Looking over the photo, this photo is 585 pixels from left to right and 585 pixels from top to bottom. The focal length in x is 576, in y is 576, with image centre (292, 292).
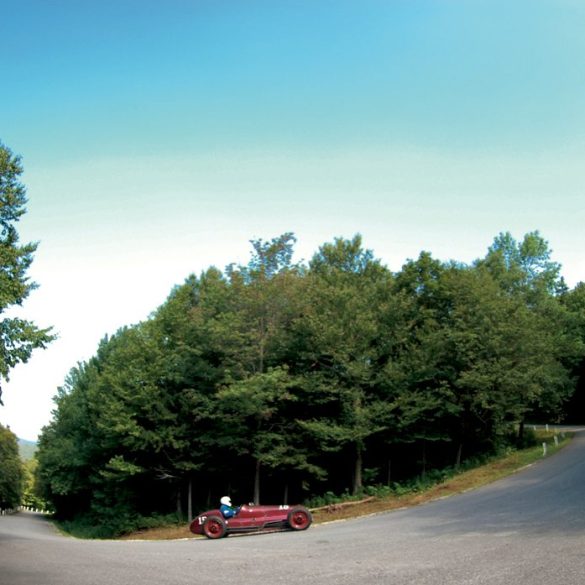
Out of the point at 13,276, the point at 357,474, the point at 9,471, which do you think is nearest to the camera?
the point at 13,276

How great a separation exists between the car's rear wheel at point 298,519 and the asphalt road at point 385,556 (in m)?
0.71

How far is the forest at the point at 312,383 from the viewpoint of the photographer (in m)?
31.3

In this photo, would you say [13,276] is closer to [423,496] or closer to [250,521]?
[250,521]

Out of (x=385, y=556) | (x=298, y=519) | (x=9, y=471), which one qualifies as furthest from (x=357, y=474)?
(x=9, y=471)

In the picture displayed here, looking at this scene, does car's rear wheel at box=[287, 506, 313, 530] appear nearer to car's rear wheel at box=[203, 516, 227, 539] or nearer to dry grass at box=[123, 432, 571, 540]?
car's rear wheel at box=[203, 516, 227, 539]

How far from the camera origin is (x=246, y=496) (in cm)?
3806

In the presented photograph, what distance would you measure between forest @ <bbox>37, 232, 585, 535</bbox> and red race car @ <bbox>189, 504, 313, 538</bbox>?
880 cm

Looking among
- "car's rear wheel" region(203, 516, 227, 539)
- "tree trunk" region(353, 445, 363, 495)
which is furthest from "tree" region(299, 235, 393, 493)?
"car's rear wheel" region(203, 516, 227, 539)

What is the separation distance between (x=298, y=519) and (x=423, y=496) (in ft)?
24.8

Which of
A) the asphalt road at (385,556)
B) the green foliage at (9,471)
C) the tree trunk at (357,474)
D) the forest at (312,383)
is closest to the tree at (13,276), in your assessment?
the asphalt road at (385,556)

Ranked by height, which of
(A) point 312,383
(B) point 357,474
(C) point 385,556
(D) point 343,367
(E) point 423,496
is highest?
(D) point 343,367

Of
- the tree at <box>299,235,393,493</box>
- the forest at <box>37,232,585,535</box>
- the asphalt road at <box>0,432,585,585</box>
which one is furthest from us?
the forest at <box>37,232,585,535</box>

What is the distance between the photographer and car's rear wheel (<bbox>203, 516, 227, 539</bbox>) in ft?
66.4

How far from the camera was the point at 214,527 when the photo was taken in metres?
20.3
